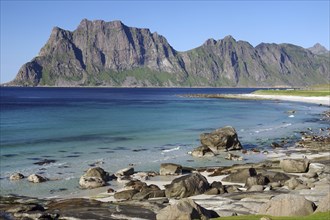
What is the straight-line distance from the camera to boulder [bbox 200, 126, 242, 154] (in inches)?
2350

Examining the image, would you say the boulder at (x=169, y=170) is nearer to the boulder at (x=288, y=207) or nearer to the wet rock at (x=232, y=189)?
the wet rock at (x=232, y=189)

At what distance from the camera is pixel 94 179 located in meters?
39.2

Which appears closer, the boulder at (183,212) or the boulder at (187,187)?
the boulder at (183,212)

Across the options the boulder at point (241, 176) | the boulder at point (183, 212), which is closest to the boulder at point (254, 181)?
the boulder at point (241, 176)

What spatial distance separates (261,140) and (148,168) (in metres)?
30.2

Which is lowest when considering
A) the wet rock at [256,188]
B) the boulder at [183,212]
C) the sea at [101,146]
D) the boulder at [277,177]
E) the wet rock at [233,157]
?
the wet rock at [233,157]

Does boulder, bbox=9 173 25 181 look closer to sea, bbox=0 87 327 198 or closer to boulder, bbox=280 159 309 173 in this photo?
sea, bbox=0 87 327 198

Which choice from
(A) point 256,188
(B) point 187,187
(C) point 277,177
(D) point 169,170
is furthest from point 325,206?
(D) point 169,170

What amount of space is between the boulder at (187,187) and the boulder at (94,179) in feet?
27.9

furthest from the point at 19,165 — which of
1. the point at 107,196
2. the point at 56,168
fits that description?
the point at 107,196

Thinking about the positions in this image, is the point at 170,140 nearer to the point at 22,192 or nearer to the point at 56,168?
the point at 56,168

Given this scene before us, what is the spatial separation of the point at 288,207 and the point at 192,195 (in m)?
12.2

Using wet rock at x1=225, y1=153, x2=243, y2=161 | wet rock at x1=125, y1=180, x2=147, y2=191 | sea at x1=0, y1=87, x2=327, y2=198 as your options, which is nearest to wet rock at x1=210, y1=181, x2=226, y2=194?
wet rock at x1=125, y1=180, x2=147, y2=191

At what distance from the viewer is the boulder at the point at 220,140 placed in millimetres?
59688
